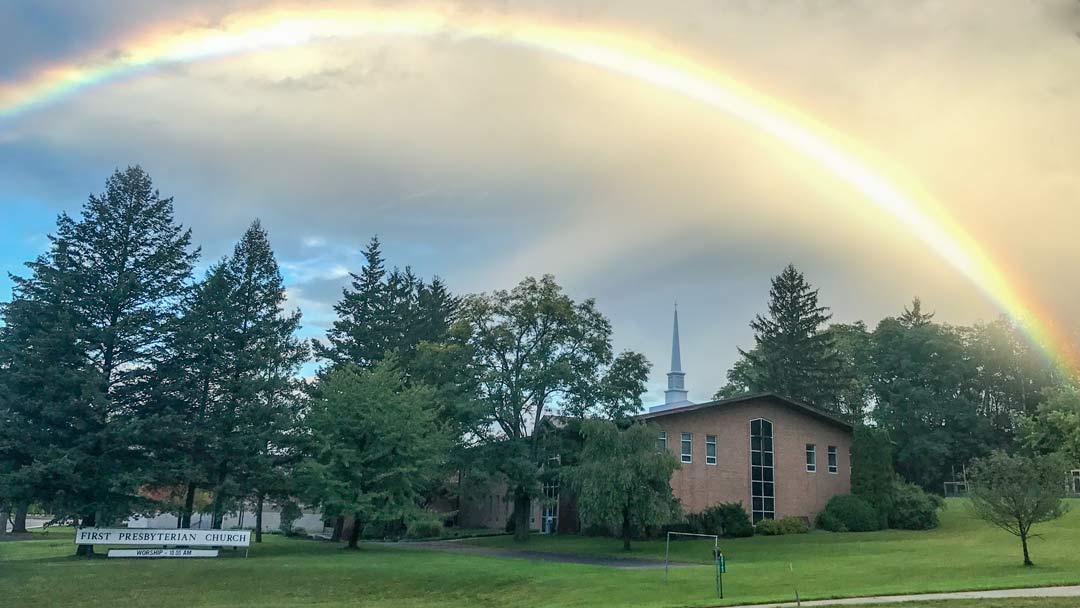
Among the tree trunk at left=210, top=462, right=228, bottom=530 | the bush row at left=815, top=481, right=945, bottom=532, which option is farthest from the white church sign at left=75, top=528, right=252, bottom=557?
the bush row at left=815, top=481, right=945, bottom=532

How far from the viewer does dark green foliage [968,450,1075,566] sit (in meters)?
25.5

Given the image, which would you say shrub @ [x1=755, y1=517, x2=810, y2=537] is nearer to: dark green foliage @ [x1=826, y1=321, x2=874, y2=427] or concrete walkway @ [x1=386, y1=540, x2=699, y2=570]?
concrete walkway @ [x1=386, y1=540, x2=699, y2=570]

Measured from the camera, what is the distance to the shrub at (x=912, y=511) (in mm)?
47031

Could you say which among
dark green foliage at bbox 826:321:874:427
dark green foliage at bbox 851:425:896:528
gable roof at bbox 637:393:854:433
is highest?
dark green foliage at bbox 826:321:874:427

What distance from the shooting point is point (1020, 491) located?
25562mm

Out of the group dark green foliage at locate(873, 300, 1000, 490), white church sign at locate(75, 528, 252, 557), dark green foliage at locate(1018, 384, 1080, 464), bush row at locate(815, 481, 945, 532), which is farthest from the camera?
dark green foliage at locate(873, 300, 1000, 490)

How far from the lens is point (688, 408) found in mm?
49156

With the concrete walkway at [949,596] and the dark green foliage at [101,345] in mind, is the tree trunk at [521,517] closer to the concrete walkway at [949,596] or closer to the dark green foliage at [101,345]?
the dark green foliage at [101,345]

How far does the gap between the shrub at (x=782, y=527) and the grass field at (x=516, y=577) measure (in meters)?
7.47

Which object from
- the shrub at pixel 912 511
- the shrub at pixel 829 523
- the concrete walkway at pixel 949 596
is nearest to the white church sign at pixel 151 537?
the concrete walkway at pixel 949 596

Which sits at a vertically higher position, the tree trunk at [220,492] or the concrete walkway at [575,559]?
the tree trunk at [220,492]

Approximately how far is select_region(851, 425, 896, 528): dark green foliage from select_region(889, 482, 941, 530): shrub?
0.45m

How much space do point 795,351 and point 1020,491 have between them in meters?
56.1

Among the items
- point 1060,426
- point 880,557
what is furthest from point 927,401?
point 880,557
